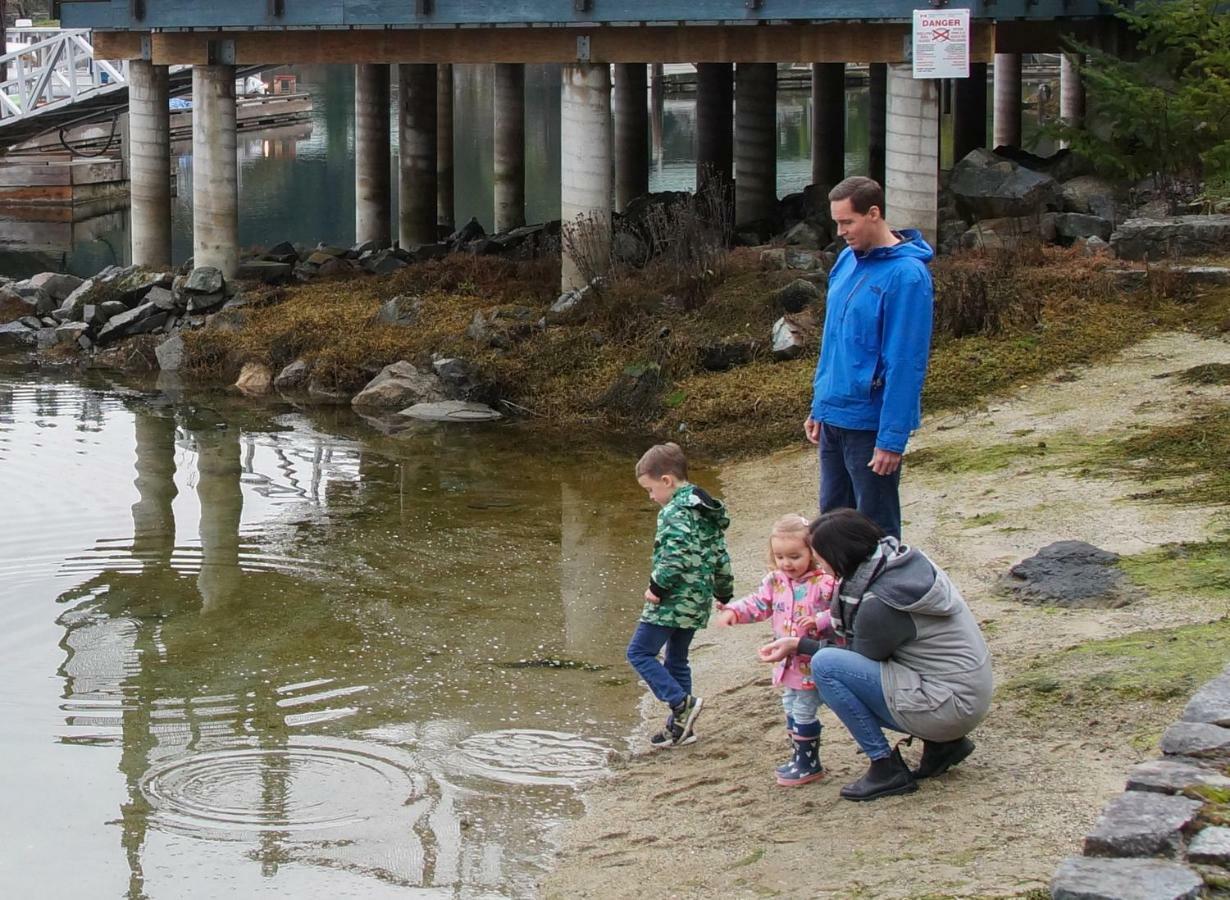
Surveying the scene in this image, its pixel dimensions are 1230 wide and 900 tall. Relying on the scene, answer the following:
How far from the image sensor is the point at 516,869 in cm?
654

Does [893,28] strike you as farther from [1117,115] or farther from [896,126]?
[1117,115]

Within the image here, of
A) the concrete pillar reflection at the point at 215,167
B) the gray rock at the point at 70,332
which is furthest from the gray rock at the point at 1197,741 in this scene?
the gray rock at the point at 70,332

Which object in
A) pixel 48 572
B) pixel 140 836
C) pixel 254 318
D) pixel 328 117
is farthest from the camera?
pixel 328 117

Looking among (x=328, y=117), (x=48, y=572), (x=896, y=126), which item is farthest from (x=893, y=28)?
(x=328, y=117)

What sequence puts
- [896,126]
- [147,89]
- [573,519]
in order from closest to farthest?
[573,519]
[896,126]
[147,89]

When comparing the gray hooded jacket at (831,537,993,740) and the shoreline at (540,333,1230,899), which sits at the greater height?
the gray hooded jacket at (831,537,993,740)

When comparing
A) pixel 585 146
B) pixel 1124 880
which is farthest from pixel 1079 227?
pixel 1124 880

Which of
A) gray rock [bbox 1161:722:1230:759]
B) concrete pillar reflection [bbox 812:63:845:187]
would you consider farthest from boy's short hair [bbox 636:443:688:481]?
concrete pillar reflection [bbox 812:63:845:187]

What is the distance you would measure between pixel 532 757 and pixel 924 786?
209cm

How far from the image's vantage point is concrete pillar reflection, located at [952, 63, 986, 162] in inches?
1294

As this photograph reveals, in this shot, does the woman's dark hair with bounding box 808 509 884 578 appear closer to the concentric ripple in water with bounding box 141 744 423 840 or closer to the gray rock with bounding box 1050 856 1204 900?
the gray rock with bounding box 1050 856 1204 900

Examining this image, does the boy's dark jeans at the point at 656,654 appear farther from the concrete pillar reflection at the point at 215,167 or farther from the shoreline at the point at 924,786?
the concrete pillar reflection at the point at 215,167

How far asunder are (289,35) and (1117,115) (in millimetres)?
10437

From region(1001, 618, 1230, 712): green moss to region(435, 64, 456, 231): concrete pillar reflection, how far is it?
76.4 ft
